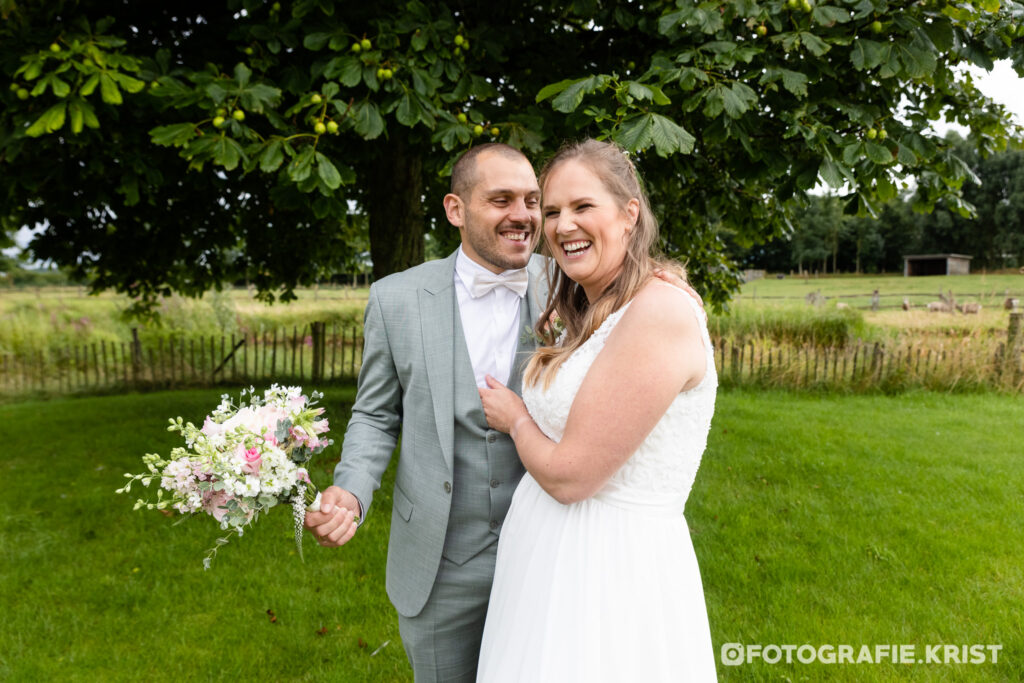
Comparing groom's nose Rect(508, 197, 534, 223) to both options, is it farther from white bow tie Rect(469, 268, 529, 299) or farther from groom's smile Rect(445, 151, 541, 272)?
white bow tie Rect(469, 268, 529, 299)

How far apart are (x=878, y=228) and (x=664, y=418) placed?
49222mm

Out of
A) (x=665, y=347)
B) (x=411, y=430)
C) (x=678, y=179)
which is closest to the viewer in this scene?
(x=665, y=347)

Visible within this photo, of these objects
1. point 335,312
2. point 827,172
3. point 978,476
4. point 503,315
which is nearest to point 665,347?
point 503,315

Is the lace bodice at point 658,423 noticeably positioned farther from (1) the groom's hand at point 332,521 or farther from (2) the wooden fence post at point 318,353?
(2) the wooden fence post at point 318,353

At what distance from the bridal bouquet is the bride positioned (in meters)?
0.62

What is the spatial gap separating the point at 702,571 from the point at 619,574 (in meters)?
3.18

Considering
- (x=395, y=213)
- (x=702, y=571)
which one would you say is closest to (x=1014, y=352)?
(x=702, y=571)

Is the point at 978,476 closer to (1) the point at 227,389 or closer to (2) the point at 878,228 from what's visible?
(1) the point at 227,389

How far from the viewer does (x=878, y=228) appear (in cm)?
4384

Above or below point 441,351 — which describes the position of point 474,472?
below

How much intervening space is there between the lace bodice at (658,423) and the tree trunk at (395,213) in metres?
4.98

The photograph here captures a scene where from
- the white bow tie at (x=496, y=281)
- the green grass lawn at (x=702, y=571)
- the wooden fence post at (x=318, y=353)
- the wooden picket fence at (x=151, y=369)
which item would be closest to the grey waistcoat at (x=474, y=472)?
the white bow tie at (x=496, y=281)

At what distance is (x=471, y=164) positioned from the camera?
2.25 metres

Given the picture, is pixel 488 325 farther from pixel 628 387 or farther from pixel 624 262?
pixel 628 387
